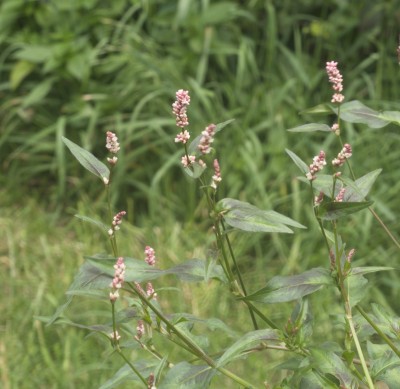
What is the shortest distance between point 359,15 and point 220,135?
0.97 metres

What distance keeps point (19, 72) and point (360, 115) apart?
3074mm

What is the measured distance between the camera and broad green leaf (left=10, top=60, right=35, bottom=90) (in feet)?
13.9

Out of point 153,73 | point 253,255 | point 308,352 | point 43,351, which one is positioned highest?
point 308,352

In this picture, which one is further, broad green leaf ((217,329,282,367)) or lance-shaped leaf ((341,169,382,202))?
lance-shaped leaf ((341,169,382,202))


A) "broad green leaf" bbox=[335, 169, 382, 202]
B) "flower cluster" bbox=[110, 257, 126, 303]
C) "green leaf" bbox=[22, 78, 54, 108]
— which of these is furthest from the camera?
"green leaf" bbox=[22, 78, 54, 108]

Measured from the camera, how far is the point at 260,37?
4.54 m

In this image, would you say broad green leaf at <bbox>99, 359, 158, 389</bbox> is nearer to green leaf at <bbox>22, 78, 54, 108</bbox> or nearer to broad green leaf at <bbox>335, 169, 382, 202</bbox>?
broad green leaf at <bbox>335, 169, 382, 202</bbox>

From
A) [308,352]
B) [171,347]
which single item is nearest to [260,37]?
[171,347]

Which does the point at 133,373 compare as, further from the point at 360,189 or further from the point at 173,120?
the point at 173,120

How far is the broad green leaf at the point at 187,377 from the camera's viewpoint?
121 centimetres

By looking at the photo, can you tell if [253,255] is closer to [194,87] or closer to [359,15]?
[194,87]

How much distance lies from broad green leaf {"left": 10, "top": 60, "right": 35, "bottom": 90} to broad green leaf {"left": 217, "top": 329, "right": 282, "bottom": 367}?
3206 millimetres

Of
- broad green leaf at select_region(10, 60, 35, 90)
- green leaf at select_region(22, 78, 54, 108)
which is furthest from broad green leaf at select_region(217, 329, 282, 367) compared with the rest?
broad green leaf at select_region(10, 60, 35, 90)

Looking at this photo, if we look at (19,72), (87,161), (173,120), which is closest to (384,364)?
(87,161)
